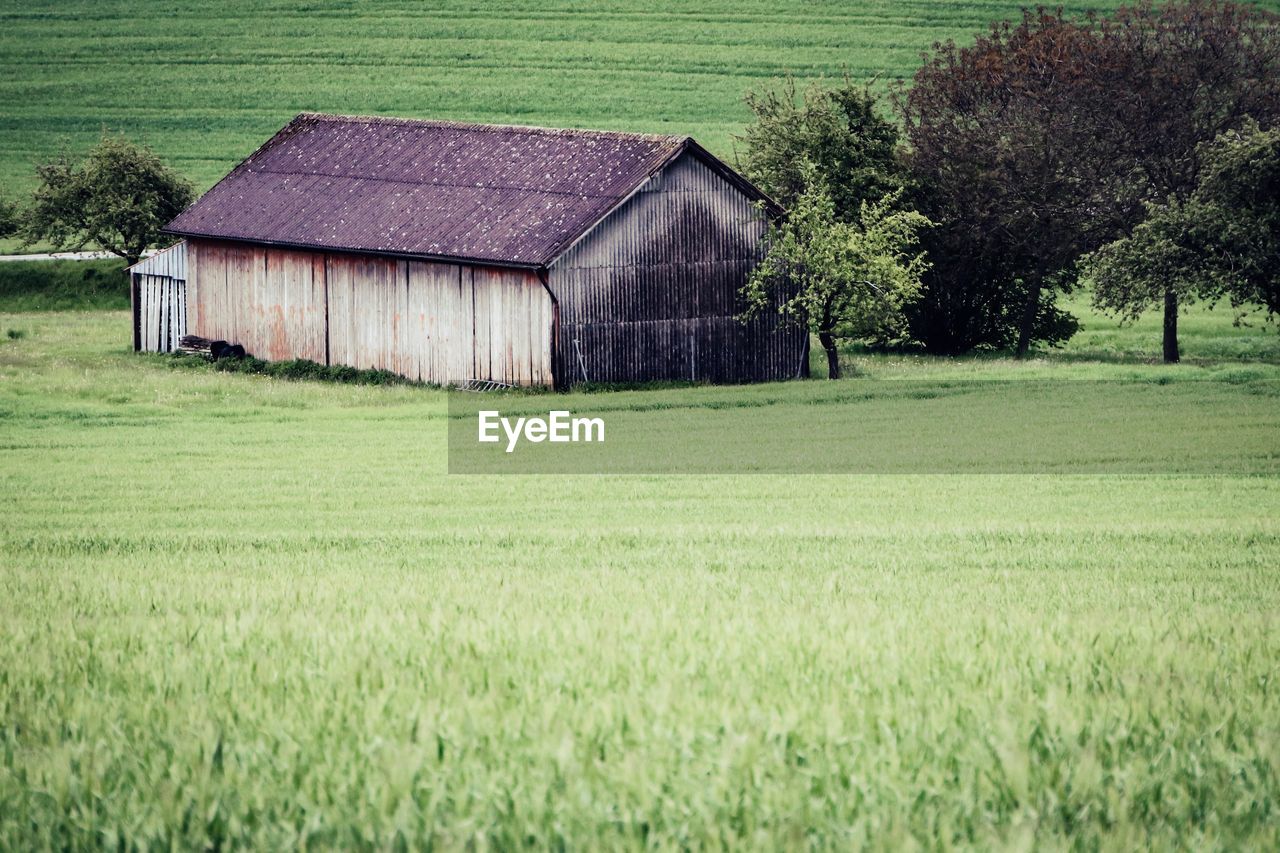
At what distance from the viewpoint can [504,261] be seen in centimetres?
3694

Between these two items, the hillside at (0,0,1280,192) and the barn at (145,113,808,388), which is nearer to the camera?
the barn at (145,113,808,388)

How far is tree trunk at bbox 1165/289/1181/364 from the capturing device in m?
42.5

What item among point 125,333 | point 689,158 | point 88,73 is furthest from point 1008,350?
point 88,73

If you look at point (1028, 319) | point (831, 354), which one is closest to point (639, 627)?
point (831, 354)

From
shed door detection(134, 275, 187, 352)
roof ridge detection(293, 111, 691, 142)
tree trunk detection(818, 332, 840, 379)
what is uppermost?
roof ridge detection(293, 111, 691, 142)

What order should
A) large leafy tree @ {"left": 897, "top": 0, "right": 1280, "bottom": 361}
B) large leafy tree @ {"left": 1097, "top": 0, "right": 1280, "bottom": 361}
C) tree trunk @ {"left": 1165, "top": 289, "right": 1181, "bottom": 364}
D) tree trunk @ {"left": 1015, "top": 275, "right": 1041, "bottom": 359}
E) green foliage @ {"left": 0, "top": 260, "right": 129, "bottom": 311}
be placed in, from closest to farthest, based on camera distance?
tree trunk @ {"left": 1165, "top": 289, "right": 1181, "bottom": 364} → large leafy tree @ {"left": 1097, "top": 0, "right": 1280, "bottom": 361} → large leafy tree @ {"left": 897, "top": 0, "right": 1280, "bottom": 361} → tree trunk @ {"left": 1015, "top": 275, "right": 1041, "bottom": 359} → green foliage @ {"left": 0, "top": 260, "right": 129, "bottom": 311}

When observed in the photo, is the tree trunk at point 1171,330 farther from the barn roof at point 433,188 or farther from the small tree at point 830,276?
the barn roof at point 433,188

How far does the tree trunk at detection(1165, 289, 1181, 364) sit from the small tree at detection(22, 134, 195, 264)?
33437 millimetres

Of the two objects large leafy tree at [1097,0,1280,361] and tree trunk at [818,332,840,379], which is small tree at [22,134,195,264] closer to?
tree trunk at [818,332,840,379]

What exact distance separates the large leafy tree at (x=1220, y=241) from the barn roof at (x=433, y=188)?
31.0 ft

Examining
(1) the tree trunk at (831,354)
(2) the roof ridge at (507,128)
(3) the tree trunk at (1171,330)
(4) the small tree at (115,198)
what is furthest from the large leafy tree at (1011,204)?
(4) the small tree at (115,198)

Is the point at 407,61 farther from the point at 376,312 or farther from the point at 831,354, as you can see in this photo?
the point at 831,354

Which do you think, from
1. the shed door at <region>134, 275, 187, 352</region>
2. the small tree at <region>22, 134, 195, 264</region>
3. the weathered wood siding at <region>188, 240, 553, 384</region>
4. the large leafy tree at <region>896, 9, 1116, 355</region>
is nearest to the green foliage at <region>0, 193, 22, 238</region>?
the small tree at <region>22, 134, 195, 264</region>

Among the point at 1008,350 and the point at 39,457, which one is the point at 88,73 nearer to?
the point at 1008,350
